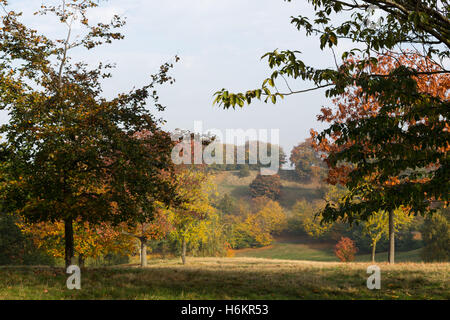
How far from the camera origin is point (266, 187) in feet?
347

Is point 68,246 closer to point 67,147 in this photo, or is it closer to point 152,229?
point 67,147

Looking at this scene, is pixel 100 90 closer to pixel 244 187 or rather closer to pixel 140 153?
pixel 140 153

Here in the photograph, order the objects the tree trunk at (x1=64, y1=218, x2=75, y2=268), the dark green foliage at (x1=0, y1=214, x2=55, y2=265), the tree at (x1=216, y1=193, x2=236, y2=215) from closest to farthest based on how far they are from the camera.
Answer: the tree trunk at (x1=64, y1=218, x2=75, y2=268), the dark green foliage at (x1=0, y1=214, x2=55, y2=265), the tree at (x1=216, y1=193, x2=236, y2=215)

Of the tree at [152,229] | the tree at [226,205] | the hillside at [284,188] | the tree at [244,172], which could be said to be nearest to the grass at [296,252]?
the tree at [226,205]

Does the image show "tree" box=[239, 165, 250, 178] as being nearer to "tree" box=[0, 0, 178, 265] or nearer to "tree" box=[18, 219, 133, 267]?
"tree" box=[18, 219, 133, 267]

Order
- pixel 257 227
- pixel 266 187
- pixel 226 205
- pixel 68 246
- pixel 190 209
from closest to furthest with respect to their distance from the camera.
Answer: pixel 68 246, pixel 190 209, pixel 257 227, pixel 226 205, pixel 266 187

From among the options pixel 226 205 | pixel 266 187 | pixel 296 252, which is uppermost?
pixel 266 187

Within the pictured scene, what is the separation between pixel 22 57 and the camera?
15.6 meters

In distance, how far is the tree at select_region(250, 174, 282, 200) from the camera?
345 feet

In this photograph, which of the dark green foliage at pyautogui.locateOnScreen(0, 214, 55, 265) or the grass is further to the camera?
the grass

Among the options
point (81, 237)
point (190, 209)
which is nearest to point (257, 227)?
point (190, 209)

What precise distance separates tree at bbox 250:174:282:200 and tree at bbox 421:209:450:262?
5959cm

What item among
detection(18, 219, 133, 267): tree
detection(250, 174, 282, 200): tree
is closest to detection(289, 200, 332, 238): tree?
detection(250, 174, 282, 200): tree

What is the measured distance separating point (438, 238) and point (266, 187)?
63287 mm
